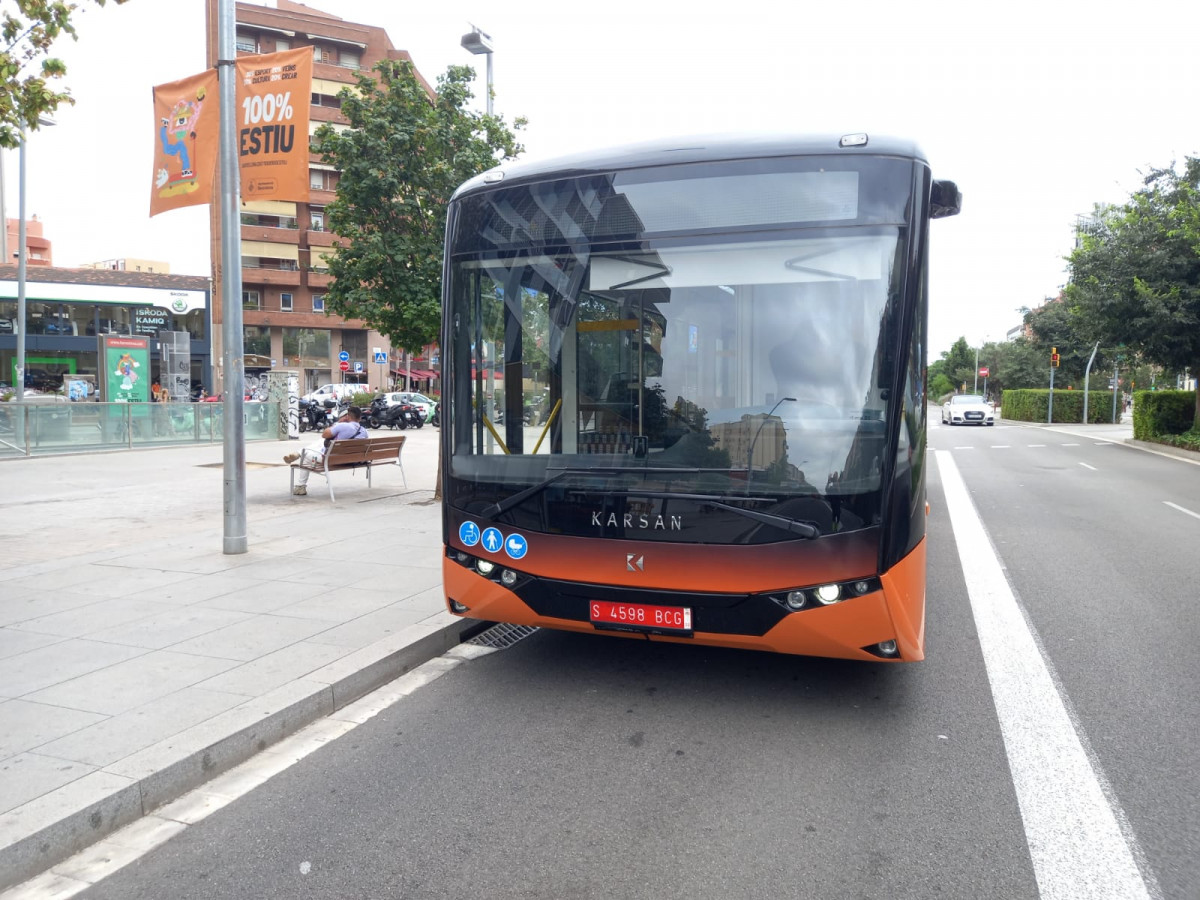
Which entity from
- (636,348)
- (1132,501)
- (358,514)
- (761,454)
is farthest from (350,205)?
(1132,501)

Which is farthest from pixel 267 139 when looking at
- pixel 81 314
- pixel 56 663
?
pixel 81 314

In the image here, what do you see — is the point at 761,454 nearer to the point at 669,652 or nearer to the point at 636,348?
the point at 636,348

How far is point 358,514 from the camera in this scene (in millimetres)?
11164

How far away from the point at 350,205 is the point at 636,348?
26.5 ft

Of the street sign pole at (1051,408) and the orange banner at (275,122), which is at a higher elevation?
the orange banner at (275,122)

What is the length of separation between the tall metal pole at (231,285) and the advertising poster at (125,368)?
17.8 m

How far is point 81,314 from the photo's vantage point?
48938mm

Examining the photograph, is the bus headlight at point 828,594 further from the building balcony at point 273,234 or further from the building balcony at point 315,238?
the building balcony at point 273,234

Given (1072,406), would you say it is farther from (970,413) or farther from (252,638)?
(252,638)

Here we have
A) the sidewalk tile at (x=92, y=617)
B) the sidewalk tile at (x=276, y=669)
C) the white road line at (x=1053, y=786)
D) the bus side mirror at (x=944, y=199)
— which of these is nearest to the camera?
the white road line at (x=1053, y=786)

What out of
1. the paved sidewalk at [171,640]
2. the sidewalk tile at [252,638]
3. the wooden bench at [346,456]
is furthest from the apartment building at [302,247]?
the sidewalk tile at [252,638]

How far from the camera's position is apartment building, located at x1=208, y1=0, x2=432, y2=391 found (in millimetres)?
55312

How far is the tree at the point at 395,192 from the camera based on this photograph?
37.1 ft

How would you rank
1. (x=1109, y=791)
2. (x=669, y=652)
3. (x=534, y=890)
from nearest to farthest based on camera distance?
(x=534, y=890) → (x=1109, y=791) → (x=669, y=652)
